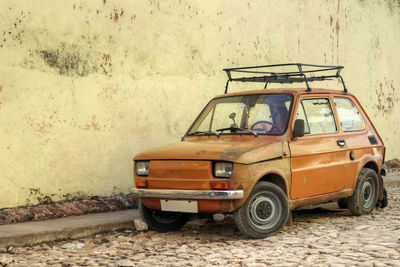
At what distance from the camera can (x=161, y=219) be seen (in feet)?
23.8

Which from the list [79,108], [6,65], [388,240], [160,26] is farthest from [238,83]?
[388,240]

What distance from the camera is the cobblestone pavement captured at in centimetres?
557

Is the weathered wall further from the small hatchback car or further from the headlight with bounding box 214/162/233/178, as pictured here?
the headlight with bounding box 214/162/233/178

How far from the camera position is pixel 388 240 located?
249 inches

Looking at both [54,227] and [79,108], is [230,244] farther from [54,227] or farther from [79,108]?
[79,108]

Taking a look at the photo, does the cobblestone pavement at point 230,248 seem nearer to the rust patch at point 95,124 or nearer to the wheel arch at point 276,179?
the wheel arch at point 276,179

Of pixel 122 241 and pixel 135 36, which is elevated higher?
pixel 135 36

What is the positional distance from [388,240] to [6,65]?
4.97 metres

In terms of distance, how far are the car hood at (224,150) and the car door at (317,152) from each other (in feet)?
1.21

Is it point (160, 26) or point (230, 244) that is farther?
point (160, 26)

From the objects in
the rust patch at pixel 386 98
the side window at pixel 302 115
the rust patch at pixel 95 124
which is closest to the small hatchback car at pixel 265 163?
the side window at pixel 302 115

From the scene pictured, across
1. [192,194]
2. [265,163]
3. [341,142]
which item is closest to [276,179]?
[265,163]

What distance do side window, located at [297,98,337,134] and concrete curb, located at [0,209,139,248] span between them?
2.46 meters

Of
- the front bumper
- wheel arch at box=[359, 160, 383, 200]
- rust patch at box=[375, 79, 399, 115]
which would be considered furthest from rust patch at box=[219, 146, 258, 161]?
rust patch at box=[375, 79, 399, 115]
